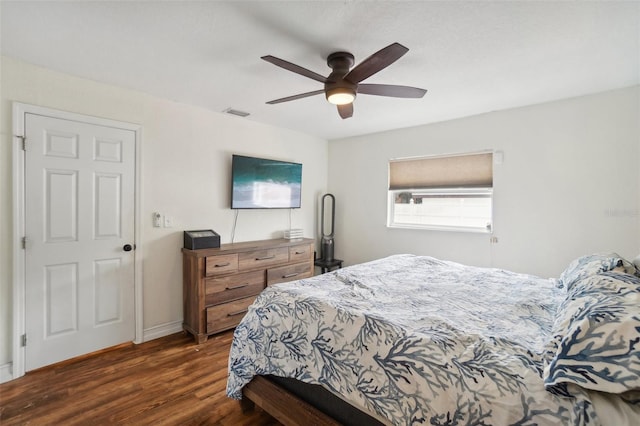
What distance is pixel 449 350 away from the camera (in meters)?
1.14

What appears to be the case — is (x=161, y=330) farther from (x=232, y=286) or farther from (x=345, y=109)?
(x=345, y=109)

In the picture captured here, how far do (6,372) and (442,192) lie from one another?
14.7 ft

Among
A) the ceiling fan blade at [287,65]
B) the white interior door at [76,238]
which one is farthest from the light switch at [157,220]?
the ceiling fan blade at [287,65]

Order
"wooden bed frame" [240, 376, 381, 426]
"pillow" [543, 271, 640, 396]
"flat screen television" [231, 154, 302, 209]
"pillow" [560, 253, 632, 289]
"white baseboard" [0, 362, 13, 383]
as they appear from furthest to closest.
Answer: "flat screen television" [231, 154, 302, 209] → "white baseboard" [0, 362, 13, 383] → "pillow" [560, 253, 632, 289] → "wooden bed frame" [240, 376, 381, 426] → "pillow" [543, 271, 640, 396]

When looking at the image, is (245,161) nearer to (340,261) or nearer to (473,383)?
(340,261)

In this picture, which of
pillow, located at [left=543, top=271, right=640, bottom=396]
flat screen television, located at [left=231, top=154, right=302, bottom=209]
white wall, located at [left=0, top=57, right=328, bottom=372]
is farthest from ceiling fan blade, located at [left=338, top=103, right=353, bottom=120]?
pillow, located at [left=543, top=271, right=640, bottom=396]

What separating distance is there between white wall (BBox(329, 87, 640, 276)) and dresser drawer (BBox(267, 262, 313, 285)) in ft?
4.28

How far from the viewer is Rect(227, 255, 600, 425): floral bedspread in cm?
98

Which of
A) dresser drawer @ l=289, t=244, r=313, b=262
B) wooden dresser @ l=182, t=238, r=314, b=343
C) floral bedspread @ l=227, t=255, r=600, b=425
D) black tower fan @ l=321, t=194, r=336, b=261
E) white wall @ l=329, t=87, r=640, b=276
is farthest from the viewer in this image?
black tower fan @ l=321, t=194, r=336, b=261

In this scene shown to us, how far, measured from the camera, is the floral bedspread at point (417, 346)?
98cm

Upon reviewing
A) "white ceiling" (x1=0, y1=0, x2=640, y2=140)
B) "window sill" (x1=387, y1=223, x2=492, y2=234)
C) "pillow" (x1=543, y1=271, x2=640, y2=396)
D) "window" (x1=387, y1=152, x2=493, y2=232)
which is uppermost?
"white ceiling" (x1=0, y1=0, x2=640, y2=140)

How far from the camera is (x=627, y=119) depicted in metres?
2.54

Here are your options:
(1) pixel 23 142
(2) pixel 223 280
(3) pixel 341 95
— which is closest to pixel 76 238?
(1) pixel 23 142

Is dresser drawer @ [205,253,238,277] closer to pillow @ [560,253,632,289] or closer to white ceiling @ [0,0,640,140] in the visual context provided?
white ceiling @ [0,0,640,140]
